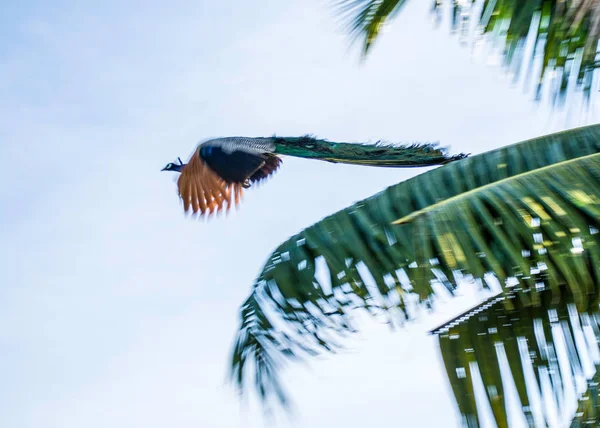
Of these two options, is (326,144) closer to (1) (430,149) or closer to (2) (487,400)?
(1) (430,149)

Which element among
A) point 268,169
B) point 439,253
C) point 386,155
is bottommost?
point 439,253

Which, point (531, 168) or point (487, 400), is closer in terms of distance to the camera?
point (487, 400)

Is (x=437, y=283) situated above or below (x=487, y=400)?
above

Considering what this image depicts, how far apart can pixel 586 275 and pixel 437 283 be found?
1.59 feet

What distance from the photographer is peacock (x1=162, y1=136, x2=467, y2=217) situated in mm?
5371

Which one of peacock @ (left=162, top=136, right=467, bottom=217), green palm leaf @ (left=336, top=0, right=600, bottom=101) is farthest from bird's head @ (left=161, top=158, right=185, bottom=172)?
green palm leaf @ (left=336, top=0, right=600, bottom=101)

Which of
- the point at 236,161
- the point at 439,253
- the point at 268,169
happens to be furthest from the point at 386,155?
the point at 439,253

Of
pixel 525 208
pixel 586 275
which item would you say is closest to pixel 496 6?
pixel 525 208

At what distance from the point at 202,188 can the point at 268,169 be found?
115 cm

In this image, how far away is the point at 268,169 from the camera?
666cm

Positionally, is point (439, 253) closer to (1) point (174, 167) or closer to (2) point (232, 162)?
(2) point (232, 162)

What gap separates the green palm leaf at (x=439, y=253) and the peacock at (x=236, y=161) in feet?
7.03

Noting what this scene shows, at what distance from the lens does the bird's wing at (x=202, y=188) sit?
18.0 ft

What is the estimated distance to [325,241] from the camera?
10.5ft
